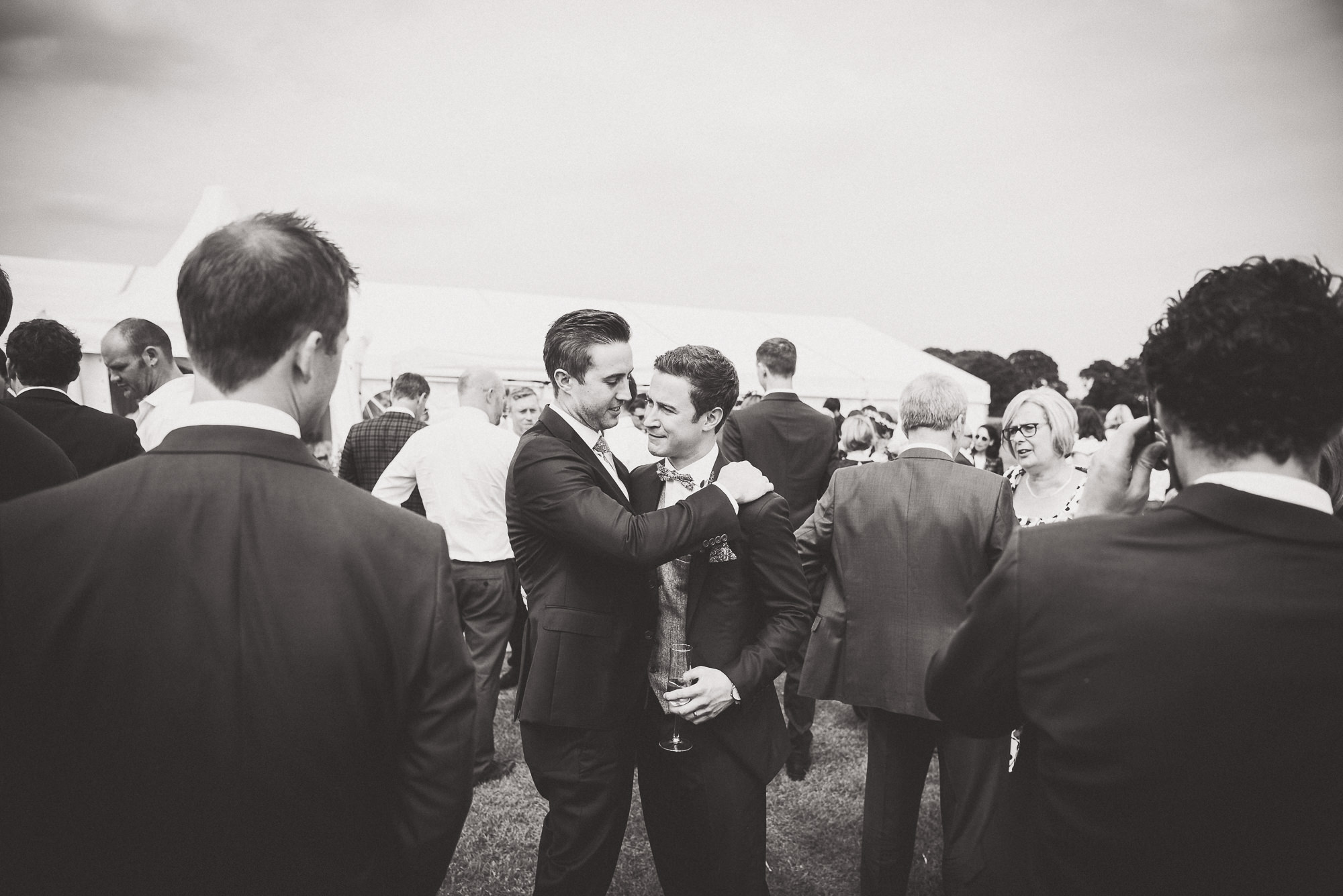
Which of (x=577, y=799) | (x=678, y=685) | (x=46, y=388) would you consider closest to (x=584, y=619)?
(x=678, y=685)

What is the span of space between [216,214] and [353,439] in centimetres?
501

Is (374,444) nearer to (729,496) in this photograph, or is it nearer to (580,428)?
(580,428)

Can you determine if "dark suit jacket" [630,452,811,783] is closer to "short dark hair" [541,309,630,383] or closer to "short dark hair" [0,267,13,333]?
"short dark hair" [541,309,630,383]

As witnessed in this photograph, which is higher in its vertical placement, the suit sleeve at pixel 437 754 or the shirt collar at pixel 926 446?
the shirt collar at pixel 926 446

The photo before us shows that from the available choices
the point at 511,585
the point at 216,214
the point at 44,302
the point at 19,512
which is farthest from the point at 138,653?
the point at 44,302

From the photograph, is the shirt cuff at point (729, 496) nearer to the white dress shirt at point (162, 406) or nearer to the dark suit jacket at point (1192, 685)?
the dark suit jacket at point (1192, 685)

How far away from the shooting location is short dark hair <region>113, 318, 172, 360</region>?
4.13 metres

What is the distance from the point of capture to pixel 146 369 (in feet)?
13.7

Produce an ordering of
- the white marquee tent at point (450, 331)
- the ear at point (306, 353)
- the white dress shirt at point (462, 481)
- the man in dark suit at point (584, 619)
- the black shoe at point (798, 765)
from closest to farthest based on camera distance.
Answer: the ear at point (306, 353) → the man in dark suit at point (584, 619) → the black shoe at point (798, 765) → the white dress shirt at point (462, 481) → the white marquee tent at point (450, 331)

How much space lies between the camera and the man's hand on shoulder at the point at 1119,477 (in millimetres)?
1555

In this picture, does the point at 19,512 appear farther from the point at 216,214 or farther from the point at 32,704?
the point at 216,214

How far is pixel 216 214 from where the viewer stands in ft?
28.6

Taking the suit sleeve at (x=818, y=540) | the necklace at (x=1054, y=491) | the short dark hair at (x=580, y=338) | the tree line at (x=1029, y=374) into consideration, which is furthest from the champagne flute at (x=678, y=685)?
the tree line at (x=1029, y=374)

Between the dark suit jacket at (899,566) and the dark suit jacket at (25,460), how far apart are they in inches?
106
